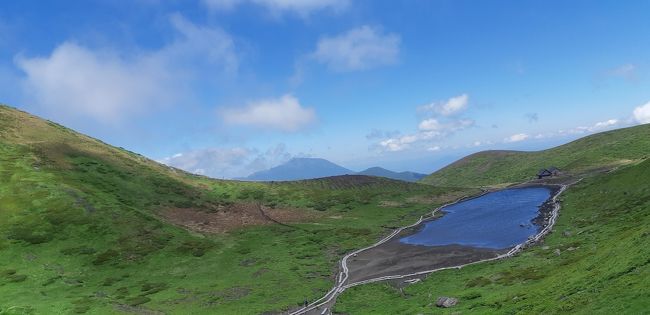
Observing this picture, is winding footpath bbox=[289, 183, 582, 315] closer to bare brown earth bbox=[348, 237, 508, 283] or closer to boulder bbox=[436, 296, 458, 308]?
bare brown earth bbox=[348, 237, 508, 283]

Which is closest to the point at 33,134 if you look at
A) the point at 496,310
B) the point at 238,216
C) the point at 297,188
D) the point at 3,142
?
the point at 3,142

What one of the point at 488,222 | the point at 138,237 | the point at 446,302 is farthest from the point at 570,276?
Result: the point at 138,237

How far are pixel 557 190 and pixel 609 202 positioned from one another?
169 ft

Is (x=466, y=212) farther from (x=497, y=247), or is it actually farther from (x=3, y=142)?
Answer: (x=3, y=142)

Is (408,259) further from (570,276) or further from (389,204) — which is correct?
(389,204)

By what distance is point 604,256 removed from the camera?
46.6 meters

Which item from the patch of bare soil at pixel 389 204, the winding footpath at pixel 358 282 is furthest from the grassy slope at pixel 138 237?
the winding footpath at pixel 358 282

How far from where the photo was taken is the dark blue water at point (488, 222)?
99.5m

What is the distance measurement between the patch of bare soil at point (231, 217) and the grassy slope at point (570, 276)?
70.8 metres

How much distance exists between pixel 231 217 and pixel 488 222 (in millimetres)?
84649

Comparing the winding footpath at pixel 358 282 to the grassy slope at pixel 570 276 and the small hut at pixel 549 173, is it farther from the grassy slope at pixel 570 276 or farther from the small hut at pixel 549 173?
the small hut at pixel 549 173

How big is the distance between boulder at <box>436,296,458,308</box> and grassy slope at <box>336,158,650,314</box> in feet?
3.44

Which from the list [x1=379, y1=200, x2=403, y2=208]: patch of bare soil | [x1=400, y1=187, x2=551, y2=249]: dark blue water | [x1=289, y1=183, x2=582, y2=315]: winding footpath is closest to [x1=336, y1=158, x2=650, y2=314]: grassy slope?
[x1=289, y1=183, x2=582, y2=315]: winding footpath

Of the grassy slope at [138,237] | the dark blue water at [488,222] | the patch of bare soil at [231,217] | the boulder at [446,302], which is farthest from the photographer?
the patch of bare soil at [231,217]
